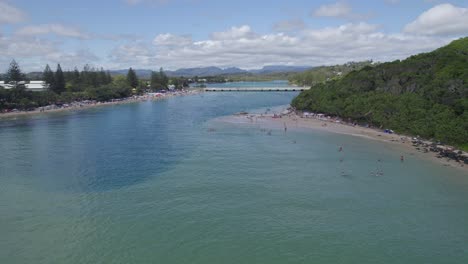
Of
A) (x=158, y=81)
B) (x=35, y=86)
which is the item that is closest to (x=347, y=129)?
(x=35, y=86)

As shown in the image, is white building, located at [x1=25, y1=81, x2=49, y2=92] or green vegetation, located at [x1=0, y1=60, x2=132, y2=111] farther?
white building, located at [x1=25, y1=81, x2=49, y2=92]

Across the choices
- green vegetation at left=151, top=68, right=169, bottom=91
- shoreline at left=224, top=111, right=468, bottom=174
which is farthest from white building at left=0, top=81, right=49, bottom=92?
shoreline at left=224, top=111, right=468, bottom=174

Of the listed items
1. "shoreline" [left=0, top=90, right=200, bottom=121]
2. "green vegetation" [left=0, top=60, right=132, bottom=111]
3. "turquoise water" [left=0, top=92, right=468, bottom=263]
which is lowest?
"turquoise water" [left=0, top=92, right=468, bottom=263]

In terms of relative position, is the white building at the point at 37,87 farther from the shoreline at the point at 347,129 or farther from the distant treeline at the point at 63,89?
the shoreline at the point at 347,129

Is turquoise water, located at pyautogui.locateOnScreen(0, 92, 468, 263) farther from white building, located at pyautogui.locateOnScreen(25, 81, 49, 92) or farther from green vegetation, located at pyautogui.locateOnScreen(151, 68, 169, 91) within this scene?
green vegetation, located at pyautogui.locateOnScreen(151, 68, 169, 91)

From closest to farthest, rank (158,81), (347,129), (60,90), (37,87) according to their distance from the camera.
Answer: (347,129)
(60,90)
(37,87)
(158,81)

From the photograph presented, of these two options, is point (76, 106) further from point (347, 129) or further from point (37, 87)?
point (347, 129)

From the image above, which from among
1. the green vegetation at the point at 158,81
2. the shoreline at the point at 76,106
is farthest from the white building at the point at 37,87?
the green vegetation at the point at 158,81
